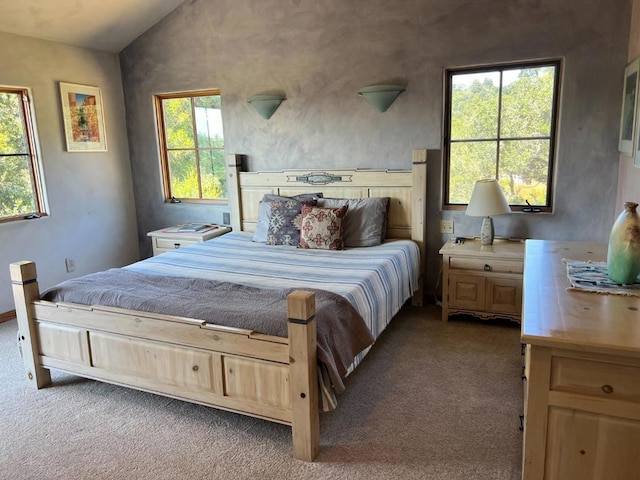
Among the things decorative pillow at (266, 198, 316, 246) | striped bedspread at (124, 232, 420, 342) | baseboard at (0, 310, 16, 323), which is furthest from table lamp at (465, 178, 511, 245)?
baseboard at (0, 310, 16, 323)

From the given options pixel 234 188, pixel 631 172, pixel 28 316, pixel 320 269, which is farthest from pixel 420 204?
pixel 28 316

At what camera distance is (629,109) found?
112 inches

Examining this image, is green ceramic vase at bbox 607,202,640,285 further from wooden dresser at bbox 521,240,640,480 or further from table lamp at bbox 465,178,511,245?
table lamp at bbox 465,178,511,245

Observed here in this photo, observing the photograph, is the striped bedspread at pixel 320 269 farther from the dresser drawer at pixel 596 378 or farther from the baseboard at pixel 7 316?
the baseboard at pixel 7 316

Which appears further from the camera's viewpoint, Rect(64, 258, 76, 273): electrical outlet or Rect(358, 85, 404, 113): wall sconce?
Rect(64, 258, 76, 273): electrical outlet

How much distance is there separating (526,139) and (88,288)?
3092mm

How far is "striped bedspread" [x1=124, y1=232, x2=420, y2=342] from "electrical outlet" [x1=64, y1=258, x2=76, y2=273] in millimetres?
1425

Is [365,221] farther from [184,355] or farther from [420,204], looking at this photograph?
[184,355]

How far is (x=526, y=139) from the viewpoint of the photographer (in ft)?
11.4

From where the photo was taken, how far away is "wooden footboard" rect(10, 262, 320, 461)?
196cm

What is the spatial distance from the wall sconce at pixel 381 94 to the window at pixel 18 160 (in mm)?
2773

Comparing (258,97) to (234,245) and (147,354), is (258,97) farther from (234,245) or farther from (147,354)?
(147,354)

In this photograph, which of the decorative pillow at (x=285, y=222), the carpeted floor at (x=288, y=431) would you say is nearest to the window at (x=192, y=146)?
the decorative pillow at (x=285, y=222)

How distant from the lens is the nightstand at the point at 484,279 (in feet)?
10.7
